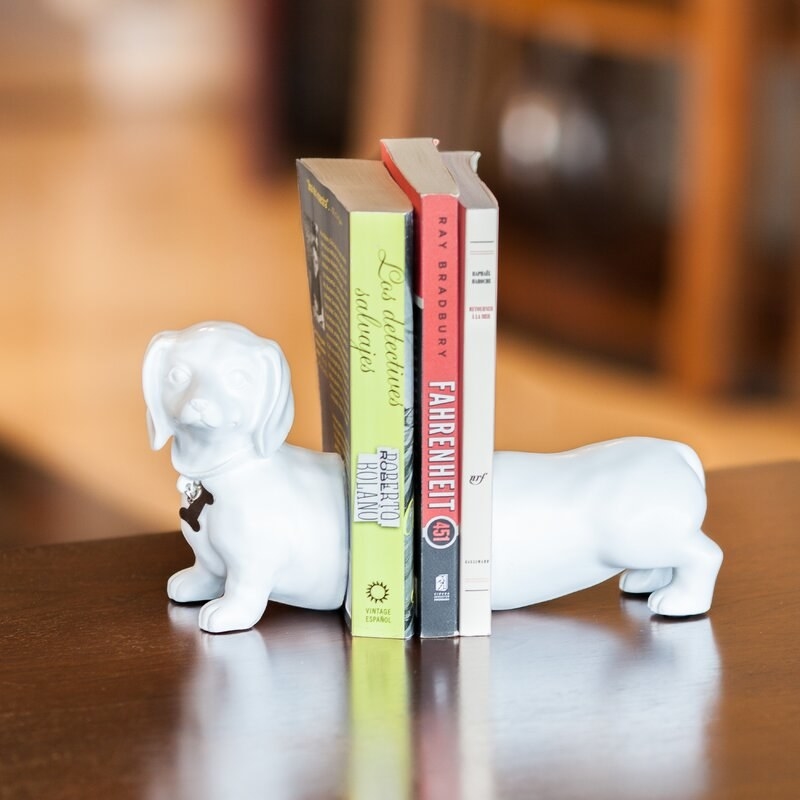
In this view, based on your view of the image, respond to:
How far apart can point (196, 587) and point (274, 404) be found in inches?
7.1

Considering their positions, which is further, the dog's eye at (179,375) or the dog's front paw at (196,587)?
the dog's front paw at (196,587)

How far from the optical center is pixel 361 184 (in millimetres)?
911

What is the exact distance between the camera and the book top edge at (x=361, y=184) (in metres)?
0.86

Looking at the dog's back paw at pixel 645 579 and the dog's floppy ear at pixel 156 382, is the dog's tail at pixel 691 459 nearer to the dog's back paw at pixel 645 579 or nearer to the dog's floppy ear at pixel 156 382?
the dog's back paw at pixel 645 579

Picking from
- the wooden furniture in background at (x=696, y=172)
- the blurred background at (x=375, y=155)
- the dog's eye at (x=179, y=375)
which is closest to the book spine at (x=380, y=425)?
the dog's eye at (x=179, y=375)

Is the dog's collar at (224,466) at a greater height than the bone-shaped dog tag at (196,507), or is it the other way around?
the dog's collar at (224,466)

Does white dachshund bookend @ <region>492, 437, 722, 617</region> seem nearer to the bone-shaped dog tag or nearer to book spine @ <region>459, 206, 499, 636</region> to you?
book spine @ <region>459, 206, 499, 636</region>

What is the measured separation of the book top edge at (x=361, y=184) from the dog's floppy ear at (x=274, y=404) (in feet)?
0.34

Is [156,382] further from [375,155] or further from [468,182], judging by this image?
[375,155]

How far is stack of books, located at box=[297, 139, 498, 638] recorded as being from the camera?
2.81ft

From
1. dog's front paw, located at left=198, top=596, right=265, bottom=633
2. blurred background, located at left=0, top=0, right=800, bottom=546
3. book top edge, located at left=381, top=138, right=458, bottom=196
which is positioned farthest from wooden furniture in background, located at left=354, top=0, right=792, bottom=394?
dog's front paw, located at left=198, top=596, right=265, bottom=633

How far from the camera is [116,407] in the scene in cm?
284

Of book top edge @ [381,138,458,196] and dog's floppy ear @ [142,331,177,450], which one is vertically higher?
book top edge @ [381,138,458,196]

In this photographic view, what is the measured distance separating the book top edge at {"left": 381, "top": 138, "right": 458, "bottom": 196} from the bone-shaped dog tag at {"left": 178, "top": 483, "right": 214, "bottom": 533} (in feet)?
0.80
